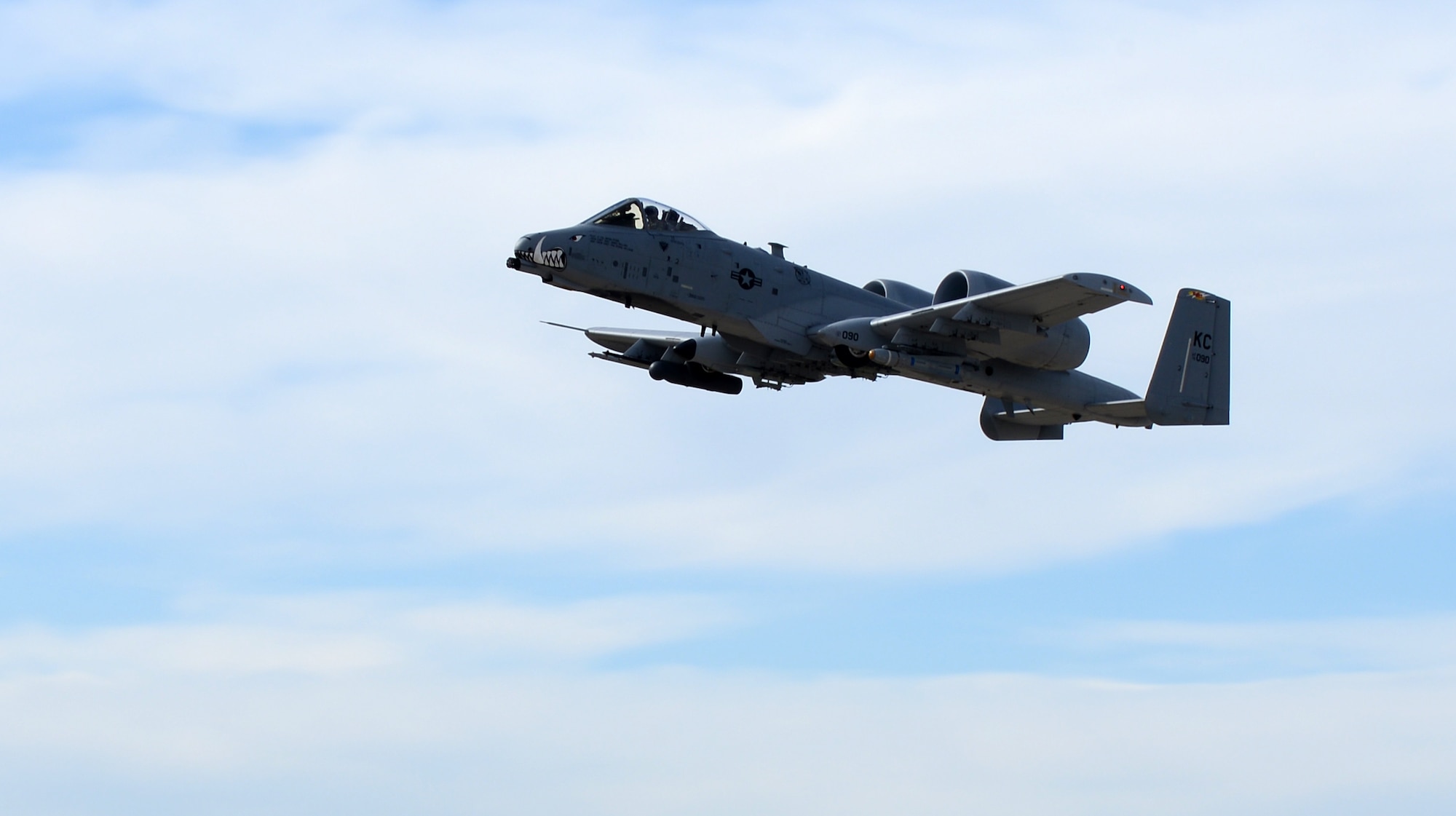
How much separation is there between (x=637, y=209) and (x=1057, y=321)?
9.02 meters

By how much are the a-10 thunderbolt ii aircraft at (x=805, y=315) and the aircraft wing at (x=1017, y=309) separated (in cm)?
3

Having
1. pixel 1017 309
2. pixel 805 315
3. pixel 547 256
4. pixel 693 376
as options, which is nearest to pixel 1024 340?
pixel 1017 309

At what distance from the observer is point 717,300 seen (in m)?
36.2

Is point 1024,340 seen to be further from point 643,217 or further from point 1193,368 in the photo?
point 643,217

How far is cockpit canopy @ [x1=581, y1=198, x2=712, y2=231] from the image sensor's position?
35.8 m

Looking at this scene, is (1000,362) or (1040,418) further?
(1040,418)

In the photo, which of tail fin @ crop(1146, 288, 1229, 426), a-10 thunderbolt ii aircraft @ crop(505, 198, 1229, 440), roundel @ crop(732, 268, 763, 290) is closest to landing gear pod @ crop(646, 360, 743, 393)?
a-10 thunderbolt ii aircraft @ crop(505, 198, 1229, 440)

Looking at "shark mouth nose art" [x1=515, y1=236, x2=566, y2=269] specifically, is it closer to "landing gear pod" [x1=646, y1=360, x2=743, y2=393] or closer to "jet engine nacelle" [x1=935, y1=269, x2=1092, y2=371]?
"landing gear pod" [x1=646, y1=360, x2=743, y2=393]

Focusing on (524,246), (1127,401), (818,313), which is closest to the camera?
(524,246)

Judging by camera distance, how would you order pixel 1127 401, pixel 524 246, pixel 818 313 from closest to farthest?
pixel 524 246
pixel 818 313
pixel 1127 401

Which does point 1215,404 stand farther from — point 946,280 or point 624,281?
point 624,281

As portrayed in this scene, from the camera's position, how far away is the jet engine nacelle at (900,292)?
128ft

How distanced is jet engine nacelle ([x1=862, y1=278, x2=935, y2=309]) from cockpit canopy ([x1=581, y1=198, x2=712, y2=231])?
491cm

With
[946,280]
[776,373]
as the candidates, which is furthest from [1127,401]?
[776,373]
